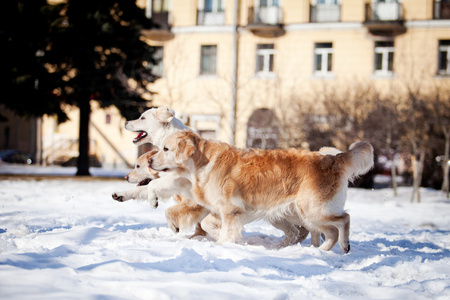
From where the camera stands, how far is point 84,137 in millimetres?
20094

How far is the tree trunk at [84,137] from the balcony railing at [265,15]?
1064 cm

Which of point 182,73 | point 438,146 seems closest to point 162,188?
point 438,146

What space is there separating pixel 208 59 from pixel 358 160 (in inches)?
859

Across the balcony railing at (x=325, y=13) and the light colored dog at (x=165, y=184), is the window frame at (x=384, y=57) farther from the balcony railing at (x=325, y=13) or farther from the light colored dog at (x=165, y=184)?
the light colored dog at (x=165, y=184)

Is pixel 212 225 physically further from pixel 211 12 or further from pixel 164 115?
pixel 211 12

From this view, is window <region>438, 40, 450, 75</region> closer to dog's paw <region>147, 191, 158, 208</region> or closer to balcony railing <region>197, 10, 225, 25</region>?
balcony railing <region>197, 10, 225, 25</region>

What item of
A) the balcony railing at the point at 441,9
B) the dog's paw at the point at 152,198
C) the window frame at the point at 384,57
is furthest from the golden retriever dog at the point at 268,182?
the balcony railing at the point at 441,9

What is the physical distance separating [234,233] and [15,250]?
2.32 meters

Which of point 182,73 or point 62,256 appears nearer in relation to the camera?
point 62,256

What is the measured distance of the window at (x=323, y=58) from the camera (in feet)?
85.0

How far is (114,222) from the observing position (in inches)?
319

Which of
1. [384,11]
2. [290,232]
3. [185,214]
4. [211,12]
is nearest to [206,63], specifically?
[211,12]

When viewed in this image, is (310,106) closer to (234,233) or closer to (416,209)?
(416,209)

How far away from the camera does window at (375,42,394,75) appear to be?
25281 mm
